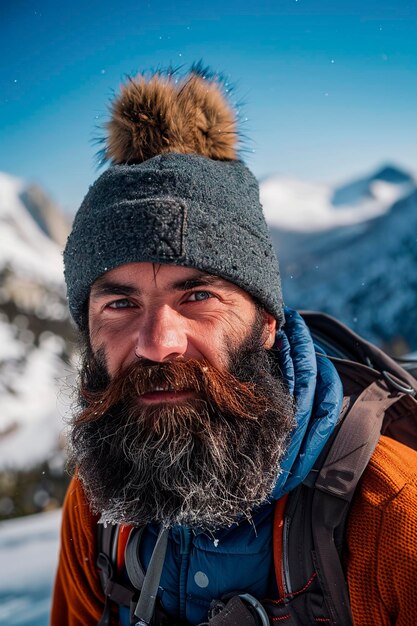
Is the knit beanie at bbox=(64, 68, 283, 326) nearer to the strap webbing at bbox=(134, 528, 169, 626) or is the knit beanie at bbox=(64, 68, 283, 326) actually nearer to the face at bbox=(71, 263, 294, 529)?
the face at bbox=(71, 263, 294, 529)

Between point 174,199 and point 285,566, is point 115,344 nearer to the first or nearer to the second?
point 174,199

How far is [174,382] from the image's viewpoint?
113cm

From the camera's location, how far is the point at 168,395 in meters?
1.16

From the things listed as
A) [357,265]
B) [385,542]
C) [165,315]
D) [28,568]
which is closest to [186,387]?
[165,315]

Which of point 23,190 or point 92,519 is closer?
point 92,519

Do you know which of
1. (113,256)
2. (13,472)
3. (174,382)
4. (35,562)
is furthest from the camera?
(13,472)

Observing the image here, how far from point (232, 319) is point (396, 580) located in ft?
2.26

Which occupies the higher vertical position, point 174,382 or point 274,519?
point 174,382

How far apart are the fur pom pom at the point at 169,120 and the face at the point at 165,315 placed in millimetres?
429

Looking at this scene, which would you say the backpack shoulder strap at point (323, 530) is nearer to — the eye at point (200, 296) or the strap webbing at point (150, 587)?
the strap webbing at point (150, 587)

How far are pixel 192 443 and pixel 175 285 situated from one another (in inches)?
15.5

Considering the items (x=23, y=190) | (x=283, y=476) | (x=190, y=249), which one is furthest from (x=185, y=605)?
(x=23, y=190)

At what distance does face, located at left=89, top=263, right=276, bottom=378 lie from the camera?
3.82 ft

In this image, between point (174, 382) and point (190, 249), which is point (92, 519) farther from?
point (190, 249)
